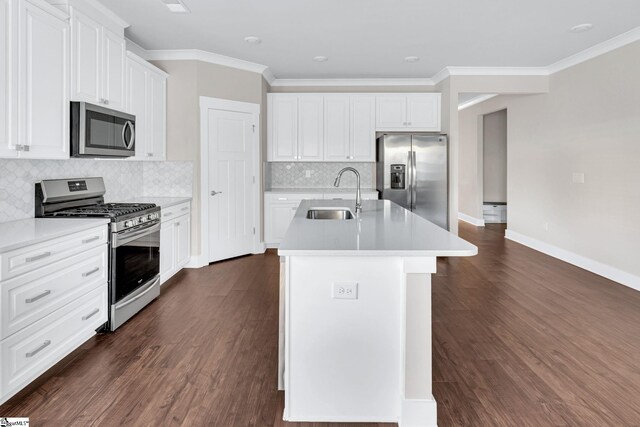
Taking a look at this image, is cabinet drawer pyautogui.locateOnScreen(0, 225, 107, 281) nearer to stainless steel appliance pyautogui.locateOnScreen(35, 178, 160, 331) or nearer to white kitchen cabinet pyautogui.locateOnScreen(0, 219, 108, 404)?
white kitchen cabinet pyautogui.locateOnScreen(0, 219, 108, 404)

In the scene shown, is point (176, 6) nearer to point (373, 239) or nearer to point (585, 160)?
point (373, 239)

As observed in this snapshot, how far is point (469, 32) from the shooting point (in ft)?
14.9

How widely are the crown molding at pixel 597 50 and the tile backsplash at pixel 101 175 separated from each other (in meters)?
4.92

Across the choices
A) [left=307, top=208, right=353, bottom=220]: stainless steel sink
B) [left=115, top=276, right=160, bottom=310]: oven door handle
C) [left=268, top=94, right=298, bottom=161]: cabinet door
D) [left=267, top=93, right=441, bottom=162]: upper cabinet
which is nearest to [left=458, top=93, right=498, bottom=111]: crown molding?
[left=267, top=93, right=441, bottom=162]: upper cabinet

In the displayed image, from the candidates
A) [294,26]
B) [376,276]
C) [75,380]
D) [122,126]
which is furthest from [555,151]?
[75,380]

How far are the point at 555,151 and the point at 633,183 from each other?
1.54 m

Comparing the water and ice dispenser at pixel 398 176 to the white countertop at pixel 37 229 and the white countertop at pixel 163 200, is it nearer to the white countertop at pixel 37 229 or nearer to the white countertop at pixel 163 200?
the white countertop at pixel 163 200

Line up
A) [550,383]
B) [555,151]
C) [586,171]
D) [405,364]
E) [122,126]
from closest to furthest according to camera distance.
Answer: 1. [405,364]
2. [550,383]
3. [122,126]
4. [586,171]
5. [555,151]

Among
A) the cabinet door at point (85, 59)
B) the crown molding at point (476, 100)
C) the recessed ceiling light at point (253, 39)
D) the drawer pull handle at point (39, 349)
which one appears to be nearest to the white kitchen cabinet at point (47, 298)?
the drawer pull handle at point (39, 349)

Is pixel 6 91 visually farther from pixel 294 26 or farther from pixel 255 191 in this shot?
pixel 255 191

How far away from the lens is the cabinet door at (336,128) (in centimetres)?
659

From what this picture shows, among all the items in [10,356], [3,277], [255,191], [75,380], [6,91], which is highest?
[6,91]

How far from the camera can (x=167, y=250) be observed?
4.54 metres

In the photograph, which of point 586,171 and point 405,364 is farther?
point 586,171
